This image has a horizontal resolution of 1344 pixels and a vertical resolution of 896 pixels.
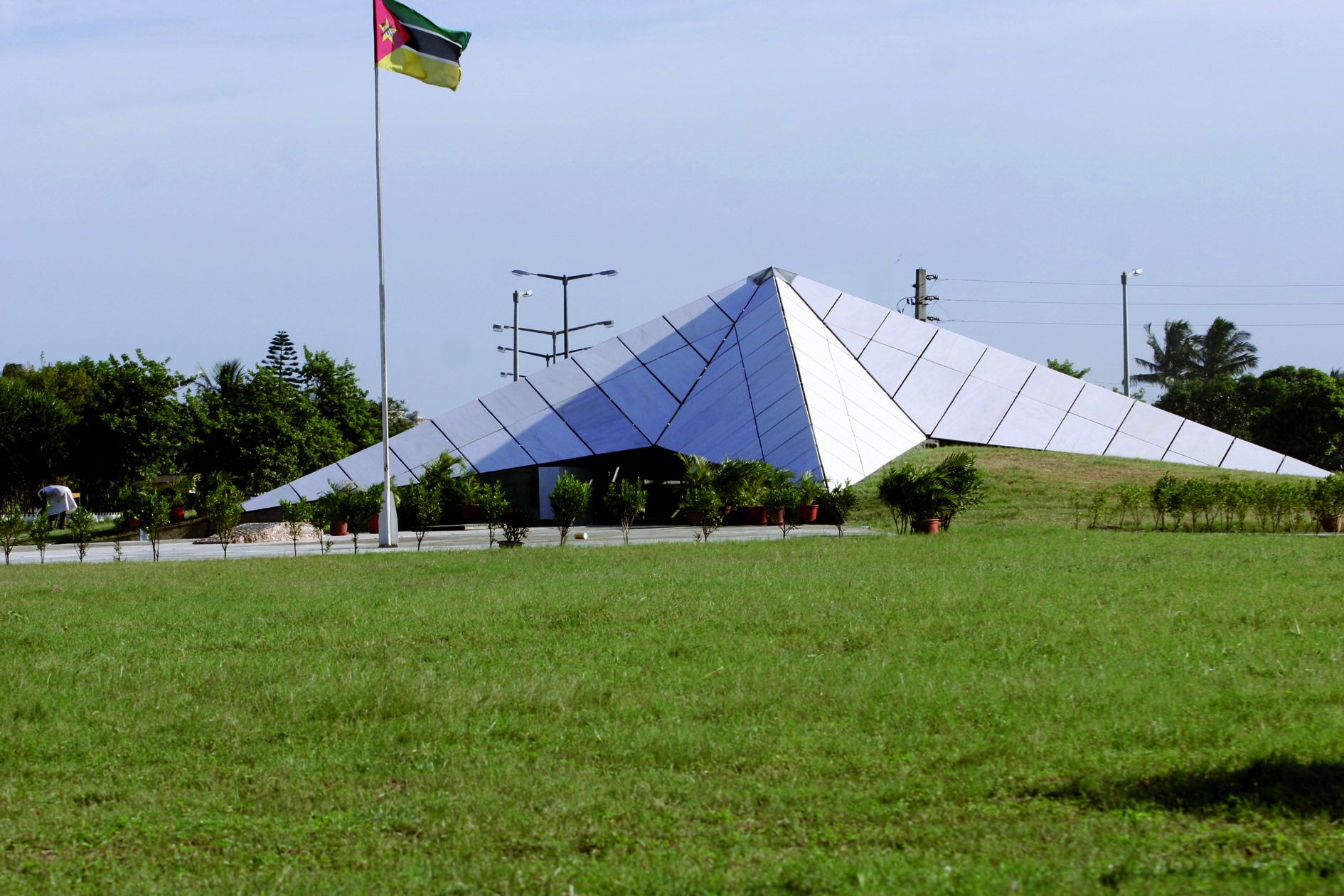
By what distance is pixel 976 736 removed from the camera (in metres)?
5.68

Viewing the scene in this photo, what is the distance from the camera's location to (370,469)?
103 feet

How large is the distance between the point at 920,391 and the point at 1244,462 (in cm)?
820

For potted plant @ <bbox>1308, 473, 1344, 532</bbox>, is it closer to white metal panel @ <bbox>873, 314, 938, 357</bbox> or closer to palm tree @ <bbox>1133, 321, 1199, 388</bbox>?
white metal panel @ <bbox>873, 314, 938, 357</bbox>

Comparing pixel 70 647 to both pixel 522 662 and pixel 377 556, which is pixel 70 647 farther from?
pixel 377 556

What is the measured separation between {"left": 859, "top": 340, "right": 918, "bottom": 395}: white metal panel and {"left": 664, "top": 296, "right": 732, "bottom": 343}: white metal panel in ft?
13.2

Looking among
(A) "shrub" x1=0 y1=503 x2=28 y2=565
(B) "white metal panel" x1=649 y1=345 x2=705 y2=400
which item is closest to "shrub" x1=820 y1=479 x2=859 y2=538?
(B) "white metal panel" x1=649 y1=345 x2=705 y2=400

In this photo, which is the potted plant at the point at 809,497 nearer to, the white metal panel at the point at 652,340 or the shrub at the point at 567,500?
the shrub at the point at 567,500

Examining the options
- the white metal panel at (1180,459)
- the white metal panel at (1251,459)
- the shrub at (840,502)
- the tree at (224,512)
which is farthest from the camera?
the white metal panel at (1180,459)

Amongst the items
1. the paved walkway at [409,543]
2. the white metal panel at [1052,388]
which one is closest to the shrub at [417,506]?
the paved walkway at [409,543]

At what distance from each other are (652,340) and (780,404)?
6.76 m

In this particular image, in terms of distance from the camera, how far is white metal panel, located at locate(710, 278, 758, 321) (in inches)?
1367

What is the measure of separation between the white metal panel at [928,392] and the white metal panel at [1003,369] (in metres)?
0.69

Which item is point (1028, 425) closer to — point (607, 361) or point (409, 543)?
point (607, 361)

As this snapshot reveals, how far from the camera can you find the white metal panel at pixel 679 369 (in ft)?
107
